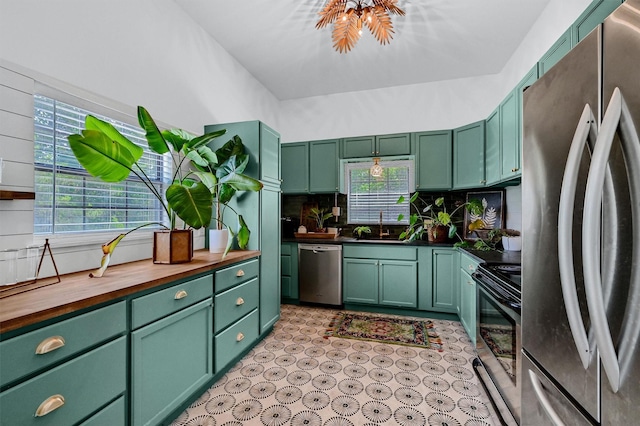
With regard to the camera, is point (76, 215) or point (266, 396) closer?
point (76, 215)

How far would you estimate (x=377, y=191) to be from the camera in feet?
13.3

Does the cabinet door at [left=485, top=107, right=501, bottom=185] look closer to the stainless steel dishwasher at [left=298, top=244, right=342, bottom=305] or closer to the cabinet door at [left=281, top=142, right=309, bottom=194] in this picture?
the stainless steel dishwasher at [left=298, top=244, right=342, bottom=305]

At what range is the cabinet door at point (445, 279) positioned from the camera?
127 inches

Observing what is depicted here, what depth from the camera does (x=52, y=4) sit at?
1.62m

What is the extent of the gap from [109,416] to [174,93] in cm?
235

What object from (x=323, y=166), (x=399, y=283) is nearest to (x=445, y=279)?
(x=399, y=283)

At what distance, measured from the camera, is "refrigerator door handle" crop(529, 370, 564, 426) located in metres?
0.94

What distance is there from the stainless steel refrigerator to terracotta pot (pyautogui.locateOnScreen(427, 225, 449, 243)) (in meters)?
2.49

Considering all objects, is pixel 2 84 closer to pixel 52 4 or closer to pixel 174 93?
pixel 52 4

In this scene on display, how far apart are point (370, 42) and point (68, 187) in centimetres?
292

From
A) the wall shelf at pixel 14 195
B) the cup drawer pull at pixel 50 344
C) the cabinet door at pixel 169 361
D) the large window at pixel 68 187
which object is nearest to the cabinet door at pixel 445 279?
the cabinet door at pixel 169 361

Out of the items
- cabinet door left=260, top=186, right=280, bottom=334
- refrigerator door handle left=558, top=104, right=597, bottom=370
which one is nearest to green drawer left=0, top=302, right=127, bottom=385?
cabinet door left=260, top=186, right=280, bottom=334

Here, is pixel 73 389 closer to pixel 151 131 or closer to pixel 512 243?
pixel 151 131

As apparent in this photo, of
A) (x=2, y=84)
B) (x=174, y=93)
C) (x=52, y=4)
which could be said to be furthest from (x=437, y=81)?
(x=2, y=84)
